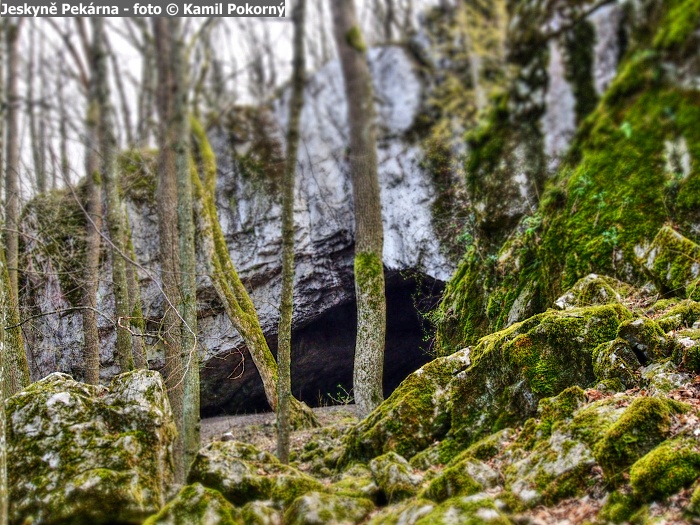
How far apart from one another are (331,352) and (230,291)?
6.09 meters

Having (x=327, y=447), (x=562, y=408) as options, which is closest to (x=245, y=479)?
(x=562, y=408)

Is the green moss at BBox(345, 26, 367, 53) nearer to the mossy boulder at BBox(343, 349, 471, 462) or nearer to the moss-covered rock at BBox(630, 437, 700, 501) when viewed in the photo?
the mossy boulder at BBox(343, 349, 471, 462)

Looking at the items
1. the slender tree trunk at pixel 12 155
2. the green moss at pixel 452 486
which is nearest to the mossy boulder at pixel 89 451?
the green moss at pixel 452 486

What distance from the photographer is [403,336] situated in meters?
14.9

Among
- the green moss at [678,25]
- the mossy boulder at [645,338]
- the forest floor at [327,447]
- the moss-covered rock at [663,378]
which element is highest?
the green moss at [678,25]

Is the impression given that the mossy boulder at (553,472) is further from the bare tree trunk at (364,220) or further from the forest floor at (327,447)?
the bare tree trunk at (364,220)

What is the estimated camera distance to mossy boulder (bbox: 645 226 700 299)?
4.39m

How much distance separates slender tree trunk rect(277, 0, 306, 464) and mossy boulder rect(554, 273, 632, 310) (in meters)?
2.91


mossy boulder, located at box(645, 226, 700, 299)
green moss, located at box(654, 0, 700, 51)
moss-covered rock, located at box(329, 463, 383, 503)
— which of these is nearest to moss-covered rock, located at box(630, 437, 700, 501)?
moss-covered rock, located at box(329, 463, 383, 503)

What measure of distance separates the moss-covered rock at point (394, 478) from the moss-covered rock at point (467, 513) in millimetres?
836

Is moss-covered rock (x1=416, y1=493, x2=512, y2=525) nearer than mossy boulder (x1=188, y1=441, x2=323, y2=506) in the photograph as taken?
Yes

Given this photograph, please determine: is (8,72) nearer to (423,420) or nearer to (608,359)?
(423,420)

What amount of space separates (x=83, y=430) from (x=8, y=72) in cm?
699

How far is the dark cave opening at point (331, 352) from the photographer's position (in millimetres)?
14078
